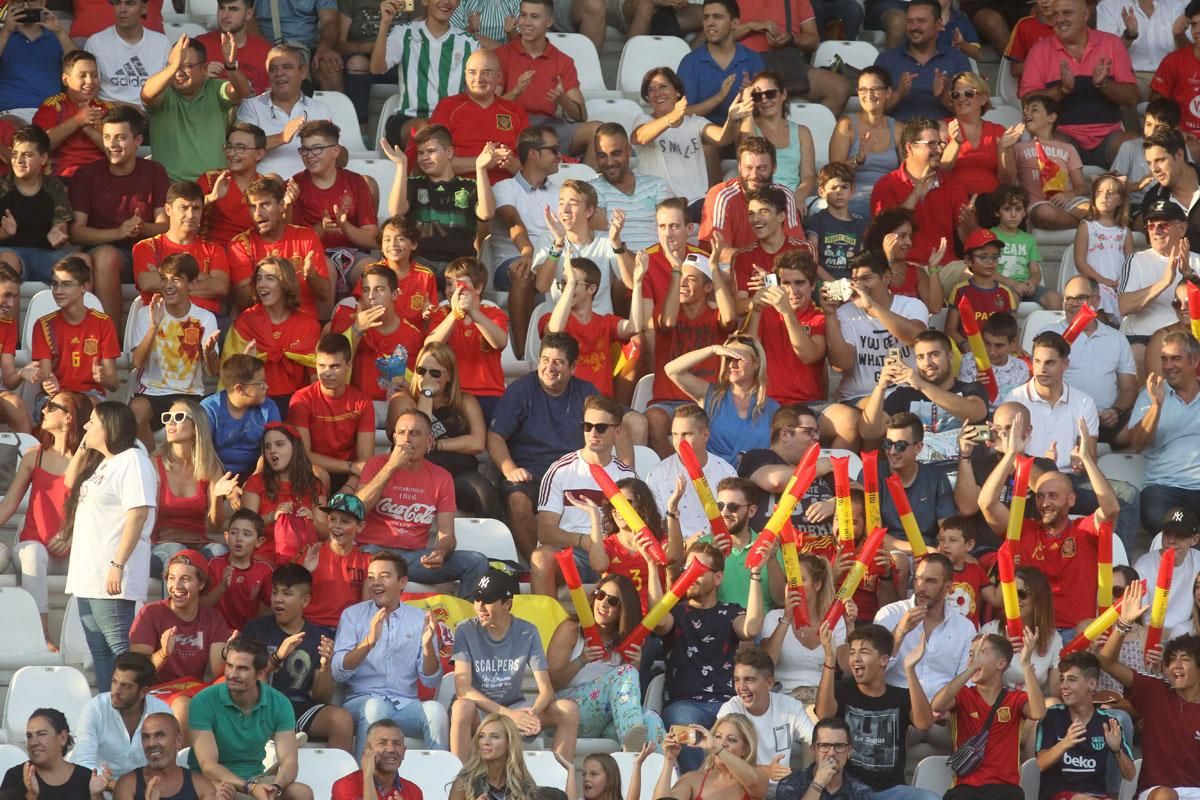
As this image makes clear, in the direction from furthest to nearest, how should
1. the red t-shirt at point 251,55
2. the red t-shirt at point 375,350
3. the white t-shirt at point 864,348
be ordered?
the red t-shirt at point 251,55 → the white t-shirt at point 864,348 → the red t-shirt at point 375,350

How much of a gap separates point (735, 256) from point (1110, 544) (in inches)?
95.8

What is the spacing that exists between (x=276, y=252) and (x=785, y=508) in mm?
2960

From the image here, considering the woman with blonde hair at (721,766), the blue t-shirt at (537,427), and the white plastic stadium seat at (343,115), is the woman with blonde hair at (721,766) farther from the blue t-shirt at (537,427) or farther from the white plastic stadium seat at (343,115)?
the white plastic stadium seat at (343,115)

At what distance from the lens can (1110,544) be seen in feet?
34.0

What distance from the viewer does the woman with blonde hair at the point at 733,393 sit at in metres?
10.9

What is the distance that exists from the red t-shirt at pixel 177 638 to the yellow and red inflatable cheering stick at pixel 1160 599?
13.0ft

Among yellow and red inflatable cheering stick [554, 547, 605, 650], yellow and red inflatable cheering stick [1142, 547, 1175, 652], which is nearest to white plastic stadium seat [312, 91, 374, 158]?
yellow and red inflatable cheering stick [554, 547, 605, 650]

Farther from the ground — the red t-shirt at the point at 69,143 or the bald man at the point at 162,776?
the red t-shirt at the point at 69,143

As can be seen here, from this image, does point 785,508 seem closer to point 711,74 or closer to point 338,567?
point 338,567

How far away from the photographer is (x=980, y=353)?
37.6 feet

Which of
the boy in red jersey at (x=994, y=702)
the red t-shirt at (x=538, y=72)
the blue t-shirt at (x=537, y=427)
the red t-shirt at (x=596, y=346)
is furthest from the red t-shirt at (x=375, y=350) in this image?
the boy in red jersey at (x=994, y=702)

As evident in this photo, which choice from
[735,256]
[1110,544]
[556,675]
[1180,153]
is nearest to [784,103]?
[735,256]

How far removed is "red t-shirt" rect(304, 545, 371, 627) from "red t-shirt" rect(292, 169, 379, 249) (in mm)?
2212

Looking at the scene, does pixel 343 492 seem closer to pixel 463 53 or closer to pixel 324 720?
pixel 324 720
